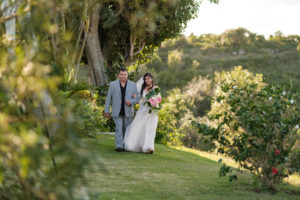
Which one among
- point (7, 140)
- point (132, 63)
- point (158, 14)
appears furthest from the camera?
point (132, 63)

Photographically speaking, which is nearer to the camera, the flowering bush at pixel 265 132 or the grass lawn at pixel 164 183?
the grass lawn at pixel 164 183

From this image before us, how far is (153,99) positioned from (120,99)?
85cm

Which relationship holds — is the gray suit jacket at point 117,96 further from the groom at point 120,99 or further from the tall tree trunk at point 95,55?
the tall tree trunk at point 95,55

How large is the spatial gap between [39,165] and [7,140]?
0.81ft

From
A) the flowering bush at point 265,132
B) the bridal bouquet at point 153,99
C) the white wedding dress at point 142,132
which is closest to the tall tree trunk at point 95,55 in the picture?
the white wedding dress at point 142,132

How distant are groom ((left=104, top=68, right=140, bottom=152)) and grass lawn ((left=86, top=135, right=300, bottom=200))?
1246 mm

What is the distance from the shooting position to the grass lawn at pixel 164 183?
555cm

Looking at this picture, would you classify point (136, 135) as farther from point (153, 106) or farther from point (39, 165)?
point (39, 165)

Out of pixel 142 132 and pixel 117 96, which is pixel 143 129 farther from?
pixel 117 96

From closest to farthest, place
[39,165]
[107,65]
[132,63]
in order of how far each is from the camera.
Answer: [39,165]
[107,65]
[132,63]

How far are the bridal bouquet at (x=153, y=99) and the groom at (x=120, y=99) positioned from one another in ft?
0.99

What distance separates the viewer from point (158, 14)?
17203mm

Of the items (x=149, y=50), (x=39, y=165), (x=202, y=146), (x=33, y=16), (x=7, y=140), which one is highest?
(x=149, y=50)

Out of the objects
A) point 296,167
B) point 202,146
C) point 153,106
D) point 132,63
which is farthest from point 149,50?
point 296,167
